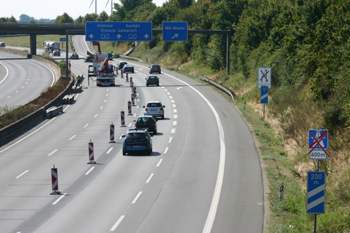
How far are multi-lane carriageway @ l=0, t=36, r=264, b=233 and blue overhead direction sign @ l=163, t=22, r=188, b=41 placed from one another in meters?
22.5

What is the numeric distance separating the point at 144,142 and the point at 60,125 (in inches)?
541

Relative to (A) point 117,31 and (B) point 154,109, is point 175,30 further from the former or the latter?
(B) point 154,109

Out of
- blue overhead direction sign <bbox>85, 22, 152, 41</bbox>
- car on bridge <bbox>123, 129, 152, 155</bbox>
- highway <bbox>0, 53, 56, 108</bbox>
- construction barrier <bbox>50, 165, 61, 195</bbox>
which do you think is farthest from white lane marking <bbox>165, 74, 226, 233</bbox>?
blue overhead direction sign <bbox>85, 22, 152, 41</bbox>

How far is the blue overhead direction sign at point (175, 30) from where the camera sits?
6247cm

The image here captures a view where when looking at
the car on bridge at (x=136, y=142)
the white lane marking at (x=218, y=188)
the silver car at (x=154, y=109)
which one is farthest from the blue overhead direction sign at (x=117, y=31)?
the car on bridge at (x=136, y=142)

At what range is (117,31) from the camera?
62.0 m

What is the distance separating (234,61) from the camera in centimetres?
6719

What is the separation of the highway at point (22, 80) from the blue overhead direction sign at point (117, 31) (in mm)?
9369

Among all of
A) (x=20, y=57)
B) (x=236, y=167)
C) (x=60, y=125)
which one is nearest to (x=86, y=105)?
(x=60, y=125)

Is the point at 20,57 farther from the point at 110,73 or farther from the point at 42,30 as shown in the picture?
the point at 110,73

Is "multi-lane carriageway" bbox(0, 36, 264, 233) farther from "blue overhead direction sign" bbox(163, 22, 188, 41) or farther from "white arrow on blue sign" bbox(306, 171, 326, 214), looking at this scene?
"blue overhead direction sign" bbox(163, 22, 188, 41)

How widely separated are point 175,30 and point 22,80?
2615 cm

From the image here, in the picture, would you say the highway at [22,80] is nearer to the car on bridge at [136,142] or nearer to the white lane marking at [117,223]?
the car on bridge at [136,142]

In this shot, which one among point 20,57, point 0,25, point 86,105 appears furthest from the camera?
point 20,57
